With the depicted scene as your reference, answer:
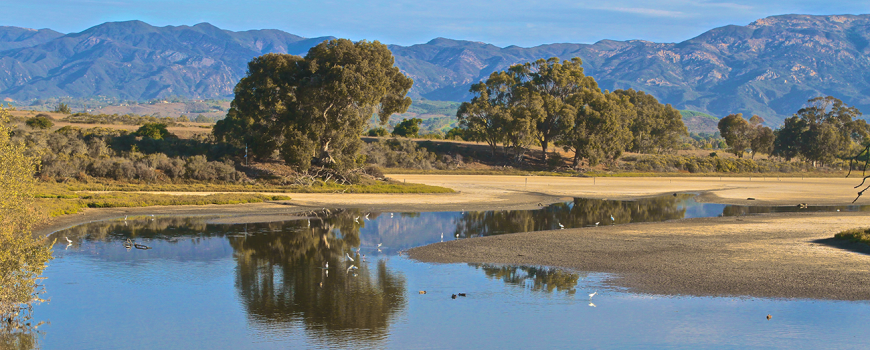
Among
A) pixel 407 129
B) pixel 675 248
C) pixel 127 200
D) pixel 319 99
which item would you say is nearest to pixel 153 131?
pixel 319 99

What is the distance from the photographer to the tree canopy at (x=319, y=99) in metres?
47.7

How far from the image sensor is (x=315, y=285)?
744 inches

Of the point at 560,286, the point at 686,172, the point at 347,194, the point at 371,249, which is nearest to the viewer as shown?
the point at 560,286

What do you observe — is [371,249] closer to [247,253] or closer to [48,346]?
[247,253]

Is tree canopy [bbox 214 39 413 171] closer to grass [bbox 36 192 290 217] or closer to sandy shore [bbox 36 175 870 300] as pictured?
sandy shore [bbox 36 175 870 300]

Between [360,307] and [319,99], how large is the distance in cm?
3374

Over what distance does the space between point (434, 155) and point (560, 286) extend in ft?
221

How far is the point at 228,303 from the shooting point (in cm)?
1700

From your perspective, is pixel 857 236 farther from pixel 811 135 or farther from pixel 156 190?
pixel 811 135

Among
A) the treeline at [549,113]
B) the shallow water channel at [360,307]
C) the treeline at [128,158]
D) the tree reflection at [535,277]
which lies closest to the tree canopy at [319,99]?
the treeline at [128,158]

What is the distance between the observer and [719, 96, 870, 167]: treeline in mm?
103250

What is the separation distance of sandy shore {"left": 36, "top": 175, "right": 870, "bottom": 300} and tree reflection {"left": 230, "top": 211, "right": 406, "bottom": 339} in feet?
11.2

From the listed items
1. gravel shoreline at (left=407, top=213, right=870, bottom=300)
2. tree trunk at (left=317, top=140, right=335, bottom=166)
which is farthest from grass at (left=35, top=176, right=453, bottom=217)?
gravel shoreline at (left=407, top=213, right=870, bottom=300)

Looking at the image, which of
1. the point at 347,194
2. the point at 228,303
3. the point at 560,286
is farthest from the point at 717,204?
the point at 228,303
